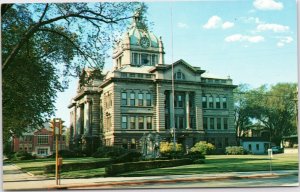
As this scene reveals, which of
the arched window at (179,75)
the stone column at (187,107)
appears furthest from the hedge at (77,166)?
the arched window at (179,75)

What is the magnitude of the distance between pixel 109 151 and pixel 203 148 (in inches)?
219

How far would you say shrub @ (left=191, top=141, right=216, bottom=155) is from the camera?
25.7 m

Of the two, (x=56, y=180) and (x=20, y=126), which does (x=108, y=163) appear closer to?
(x=56, y=180)

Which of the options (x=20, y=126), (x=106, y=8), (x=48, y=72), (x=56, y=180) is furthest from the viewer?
(x=20, y=126)

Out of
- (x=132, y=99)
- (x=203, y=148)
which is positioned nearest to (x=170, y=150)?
(x=203, y=148)

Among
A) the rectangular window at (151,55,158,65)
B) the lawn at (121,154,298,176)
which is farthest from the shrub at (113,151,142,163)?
the rectangular window at (151,55,158,65)

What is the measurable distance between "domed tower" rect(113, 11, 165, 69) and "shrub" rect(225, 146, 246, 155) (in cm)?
640

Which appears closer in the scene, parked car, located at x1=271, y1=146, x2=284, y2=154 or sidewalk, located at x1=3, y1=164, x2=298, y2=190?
sidewalk, located at x1=3, y1=164, x2=298, y2=190

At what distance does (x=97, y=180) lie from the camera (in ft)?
68.8

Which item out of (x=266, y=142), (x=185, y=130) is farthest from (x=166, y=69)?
(x=266, y=142)

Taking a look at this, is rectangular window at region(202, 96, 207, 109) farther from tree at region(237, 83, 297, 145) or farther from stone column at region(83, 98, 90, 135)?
stone column at region(83, 98, 90, 135)

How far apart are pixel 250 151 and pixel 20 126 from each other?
13230 mm

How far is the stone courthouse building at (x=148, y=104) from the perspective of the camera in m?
25.8

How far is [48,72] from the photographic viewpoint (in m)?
23.9
